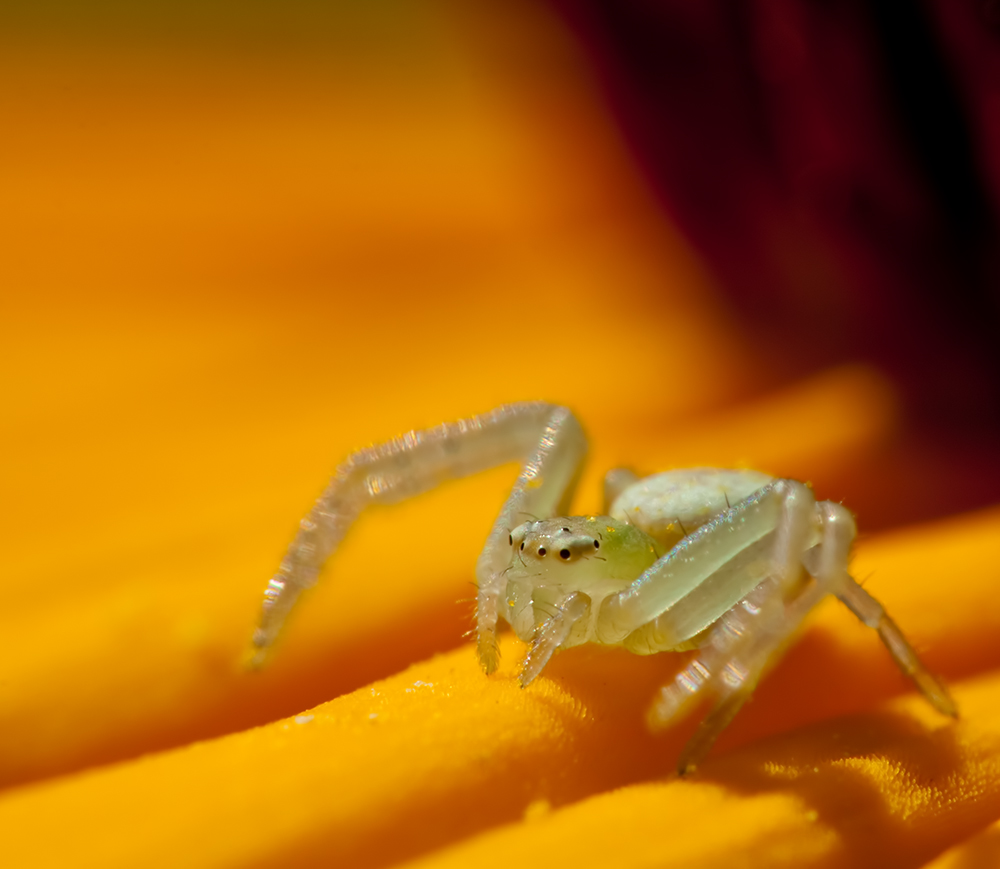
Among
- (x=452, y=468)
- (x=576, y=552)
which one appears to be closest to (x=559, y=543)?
(x=576, y=552)

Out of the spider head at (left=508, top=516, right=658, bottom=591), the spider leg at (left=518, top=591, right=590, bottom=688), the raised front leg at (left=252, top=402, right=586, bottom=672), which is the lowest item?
the spider leg at (left=518, top=591, right=590, bottom=688)

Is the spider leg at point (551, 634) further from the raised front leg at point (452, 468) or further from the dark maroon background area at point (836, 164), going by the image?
the dark maroon background area at point (836, 164)

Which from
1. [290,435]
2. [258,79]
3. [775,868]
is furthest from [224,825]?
[258,79]

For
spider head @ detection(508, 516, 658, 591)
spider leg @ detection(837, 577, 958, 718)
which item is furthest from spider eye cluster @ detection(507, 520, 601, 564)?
spider leg @ detection(837, 577, 958, 718)

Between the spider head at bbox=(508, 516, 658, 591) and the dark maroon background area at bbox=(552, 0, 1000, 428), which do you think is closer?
the spider head at bbox=(508, 516, 658, 591)

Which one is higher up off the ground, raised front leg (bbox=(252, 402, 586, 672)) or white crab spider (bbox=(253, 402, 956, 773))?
raised front leg (bbox=(252, 402, 586, 672))

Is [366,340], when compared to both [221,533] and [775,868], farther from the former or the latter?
[775,868]

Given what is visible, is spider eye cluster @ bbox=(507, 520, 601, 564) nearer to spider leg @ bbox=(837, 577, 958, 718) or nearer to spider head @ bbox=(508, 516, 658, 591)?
spider head @ bbox=(508, 516, 658, 591)
